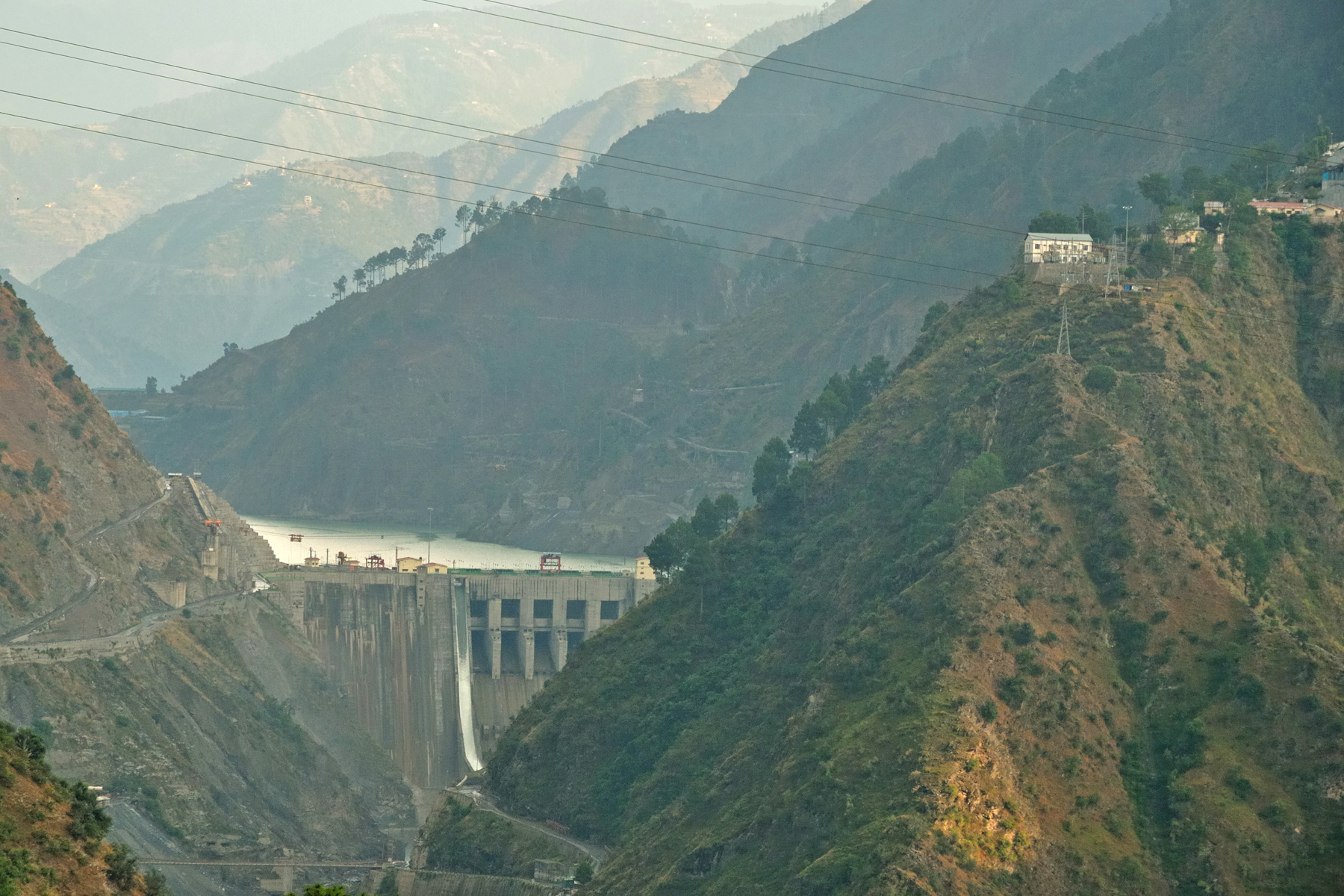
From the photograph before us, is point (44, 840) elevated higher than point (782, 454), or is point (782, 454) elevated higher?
point (782, 454)

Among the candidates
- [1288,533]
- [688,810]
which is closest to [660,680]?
[688,810]

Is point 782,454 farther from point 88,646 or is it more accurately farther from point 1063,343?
point 88,646

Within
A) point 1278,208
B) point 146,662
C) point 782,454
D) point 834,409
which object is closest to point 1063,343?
point 1278,208

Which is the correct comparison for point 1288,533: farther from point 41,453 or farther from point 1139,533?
point 41,453

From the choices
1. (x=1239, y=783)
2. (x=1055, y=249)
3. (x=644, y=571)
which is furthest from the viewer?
(x=644, y=571)

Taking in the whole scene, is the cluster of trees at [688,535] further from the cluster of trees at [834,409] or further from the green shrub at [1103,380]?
the green shrub at [1103,380]

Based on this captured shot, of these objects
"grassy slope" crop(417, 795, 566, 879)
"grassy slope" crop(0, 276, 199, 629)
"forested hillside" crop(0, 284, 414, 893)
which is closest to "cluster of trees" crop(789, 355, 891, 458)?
"forested hillside" crop(0, 284, 414, 893)

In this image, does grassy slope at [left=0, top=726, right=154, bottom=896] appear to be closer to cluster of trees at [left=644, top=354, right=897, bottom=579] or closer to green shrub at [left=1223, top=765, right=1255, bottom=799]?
green shrub at [left=1223, top=765, right=1255, bottom=799]
